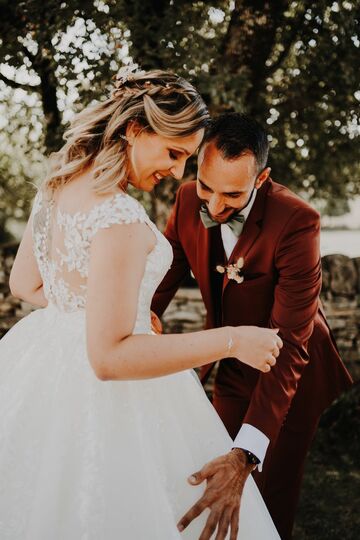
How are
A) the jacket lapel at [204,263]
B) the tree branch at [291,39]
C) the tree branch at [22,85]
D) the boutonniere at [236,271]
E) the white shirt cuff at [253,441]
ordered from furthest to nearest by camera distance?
the tree branch at [22,85]
the tree branch at [291,39]
the jacket lapel at [204,263]
the boutonniere at [236,271]
the white shirt cuff at [253,441]

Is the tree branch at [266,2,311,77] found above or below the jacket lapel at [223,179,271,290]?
above

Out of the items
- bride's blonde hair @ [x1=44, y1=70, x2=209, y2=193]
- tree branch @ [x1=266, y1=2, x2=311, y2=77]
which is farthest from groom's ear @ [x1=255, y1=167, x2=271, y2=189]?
tree branch @ [x1=266, y1=2, x2=311, y2=77]

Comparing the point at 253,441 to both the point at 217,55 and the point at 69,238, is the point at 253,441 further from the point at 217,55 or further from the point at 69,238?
the point at 217,55

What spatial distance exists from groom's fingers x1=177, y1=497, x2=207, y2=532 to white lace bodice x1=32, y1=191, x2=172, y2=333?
1.96 ft

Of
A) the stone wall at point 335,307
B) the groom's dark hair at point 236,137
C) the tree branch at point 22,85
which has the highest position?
the tree branch at point 22,85

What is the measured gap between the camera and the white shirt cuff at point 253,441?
2.39 metres

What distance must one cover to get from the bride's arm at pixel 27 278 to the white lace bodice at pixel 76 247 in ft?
0.60

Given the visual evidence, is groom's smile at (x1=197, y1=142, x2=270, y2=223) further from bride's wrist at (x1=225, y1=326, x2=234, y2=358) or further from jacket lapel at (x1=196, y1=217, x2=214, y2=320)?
bride's wrist at (x1=225, y1=326, x2=234, y2=358)

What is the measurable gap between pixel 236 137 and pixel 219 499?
58.3 inches

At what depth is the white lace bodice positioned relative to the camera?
1897 mm

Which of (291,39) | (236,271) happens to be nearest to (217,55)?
(291,39)

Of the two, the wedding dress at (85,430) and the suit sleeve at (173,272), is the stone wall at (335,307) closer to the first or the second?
the suit sleeve at (173,272)

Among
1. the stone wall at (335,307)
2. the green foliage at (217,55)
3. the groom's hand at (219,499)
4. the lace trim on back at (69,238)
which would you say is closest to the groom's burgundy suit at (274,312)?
the groom's hand at (219,499)

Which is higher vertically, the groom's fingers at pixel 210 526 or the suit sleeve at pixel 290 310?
the suit sleeve at pixel 290 310
